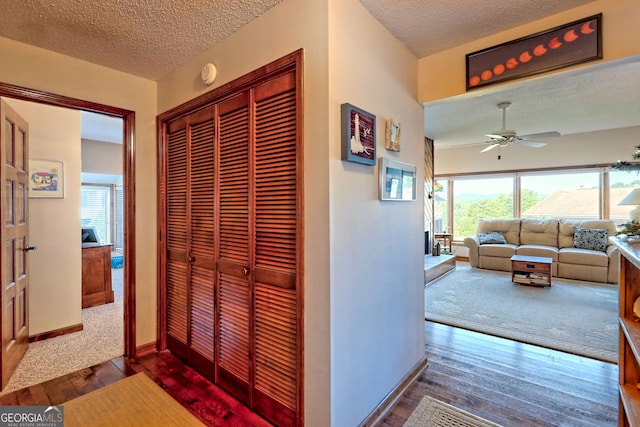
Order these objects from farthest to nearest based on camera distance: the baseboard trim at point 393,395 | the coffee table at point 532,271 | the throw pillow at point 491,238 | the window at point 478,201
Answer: the window at point 478,201 < the throw pillow at point 491,238 < the coffee table at point 532,271 < the baseboard trim at point 393,395

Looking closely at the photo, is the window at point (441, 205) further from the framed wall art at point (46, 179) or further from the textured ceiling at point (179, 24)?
the framed wall art at point (46, 179)

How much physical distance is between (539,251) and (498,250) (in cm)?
65

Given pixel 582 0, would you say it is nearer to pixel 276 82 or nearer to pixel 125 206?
pixel 276 82

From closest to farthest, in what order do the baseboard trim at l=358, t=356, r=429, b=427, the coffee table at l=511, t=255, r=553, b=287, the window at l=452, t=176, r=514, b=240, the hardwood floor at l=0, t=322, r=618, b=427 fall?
the baseboard trim at l=358, t=356, r=429, b=427, the hardwood floor at l=0, t=322, r=618, b=427, the coffee table at l=511, t=255, r=553, b=287, the window at l=452, t=176, r=514, b=240

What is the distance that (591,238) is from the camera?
5.39 meters

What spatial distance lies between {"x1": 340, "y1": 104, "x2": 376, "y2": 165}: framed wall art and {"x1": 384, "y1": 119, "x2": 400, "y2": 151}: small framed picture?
0.58 feet

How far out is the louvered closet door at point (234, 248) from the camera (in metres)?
1.94

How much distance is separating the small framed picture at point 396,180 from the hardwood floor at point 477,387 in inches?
52.7

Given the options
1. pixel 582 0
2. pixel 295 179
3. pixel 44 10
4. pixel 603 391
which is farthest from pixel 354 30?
pixel 603 391

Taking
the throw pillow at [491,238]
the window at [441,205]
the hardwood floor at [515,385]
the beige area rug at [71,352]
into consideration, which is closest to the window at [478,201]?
the window at [441,205]

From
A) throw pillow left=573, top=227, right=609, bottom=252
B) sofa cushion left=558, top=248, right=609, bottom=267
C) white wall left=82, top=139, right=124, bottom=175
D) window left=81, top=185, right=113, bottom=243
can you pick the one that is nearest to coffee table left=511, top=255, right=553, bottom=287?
sofa cushion left=558, top=248, right=609, bottom=267

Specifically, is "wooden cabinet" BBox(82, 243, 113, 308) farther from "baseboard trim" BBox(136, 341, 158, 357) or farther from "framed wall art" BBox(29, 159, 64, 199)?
"baseboard trim" BBox(136, 341, 158, 357)

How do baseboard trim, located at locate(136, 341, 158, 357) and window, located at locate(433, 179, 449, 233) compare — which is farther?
window, located at locate(433, 179, 449, 233)

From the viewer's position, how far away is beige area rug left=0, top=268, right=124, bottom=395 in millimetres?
2350
